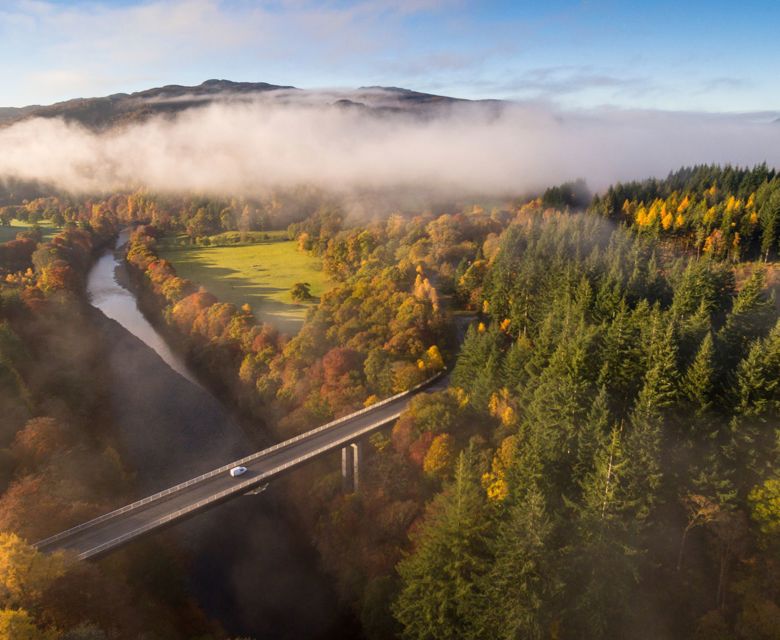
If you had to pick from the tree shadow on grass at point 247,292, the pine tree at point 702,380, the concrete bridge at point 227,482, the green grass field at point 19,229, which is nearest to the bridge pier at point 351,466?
the concrete bridge at point 227,482

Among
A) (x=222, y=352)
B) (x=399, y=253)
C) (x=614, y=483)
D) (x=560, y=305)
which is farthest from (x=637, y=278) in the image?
(x=222, y=352)

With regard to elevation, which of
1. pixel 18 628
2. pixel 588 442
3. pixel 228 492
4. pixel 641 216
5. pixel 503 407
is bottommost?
pixel 228 492

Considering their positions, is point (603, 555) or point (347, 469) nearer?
point (603, 555)

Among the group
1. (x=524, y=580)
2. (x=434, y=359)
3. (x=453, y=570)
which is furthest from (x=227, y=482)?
(x=434, y=359)

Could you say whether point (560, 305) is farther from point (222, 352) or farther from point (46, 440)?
point (46, 440)

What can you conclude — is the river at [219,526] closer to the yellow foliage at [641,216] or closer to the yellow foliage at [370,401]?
the yellow foliage at [370,401]

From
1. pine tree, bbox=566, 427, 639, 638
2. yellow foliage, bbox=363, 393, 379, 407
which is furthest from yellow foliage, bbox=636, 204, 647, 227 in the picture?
pine tree, bbox=566, 427, 639, 638

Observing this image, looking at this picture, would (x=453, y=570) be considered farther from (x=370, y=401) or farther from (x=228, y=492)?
(x=370, y=401)
